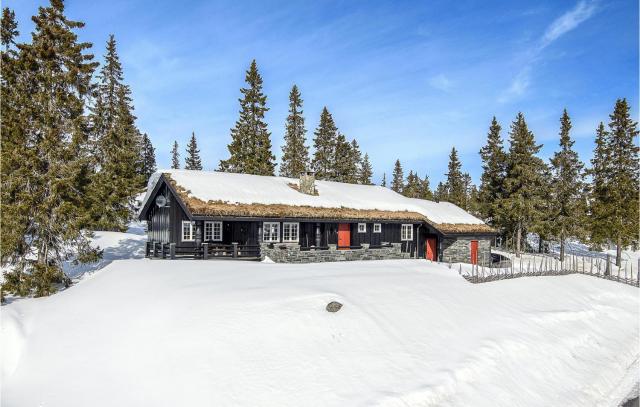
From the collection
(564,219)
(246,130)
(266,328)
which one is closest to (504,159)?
(564,219)

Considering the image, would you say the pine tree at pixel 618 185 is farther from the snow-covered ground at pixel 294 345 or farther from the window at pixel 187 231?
the window at pixel 187 231

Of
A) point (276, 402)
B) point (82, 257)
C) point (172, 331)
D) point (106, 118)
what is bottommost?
point (276, 402)

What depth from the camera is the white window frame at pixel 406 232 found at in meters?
29.1

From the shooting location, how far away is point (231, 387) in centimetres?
885

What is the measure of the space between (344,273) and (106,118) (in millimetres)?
28996

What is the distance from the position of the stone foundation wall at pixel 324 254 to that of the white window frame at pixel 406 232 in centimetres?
143

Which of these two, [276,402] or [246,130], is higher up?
[246,130]

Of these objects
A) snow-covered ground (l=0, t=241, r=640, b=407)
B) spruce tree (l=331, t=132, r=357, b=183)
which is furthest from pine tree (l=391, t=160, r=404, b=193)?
snow-covered ground (l=0, t=241, r=640, b=407)

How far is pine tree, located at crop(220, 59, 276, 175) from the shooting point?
3959cm

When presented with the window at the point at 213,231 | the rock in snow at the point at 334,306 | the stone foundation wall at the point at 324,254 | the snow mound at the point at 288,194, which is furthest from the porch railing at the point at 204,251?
the rock in snow at the point at 334,306

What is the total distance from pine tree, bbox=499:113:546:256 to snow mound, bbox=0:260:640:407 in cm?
2281

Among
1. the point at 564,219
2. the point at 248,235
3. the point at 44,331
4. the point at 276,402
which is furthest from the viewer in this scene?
the point at 564,219

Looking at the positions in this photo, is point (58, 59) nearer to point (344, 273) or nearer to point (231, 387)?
point (344, 273)

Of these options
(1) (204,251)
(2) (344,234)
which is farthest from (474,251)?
(1) (204,251)
